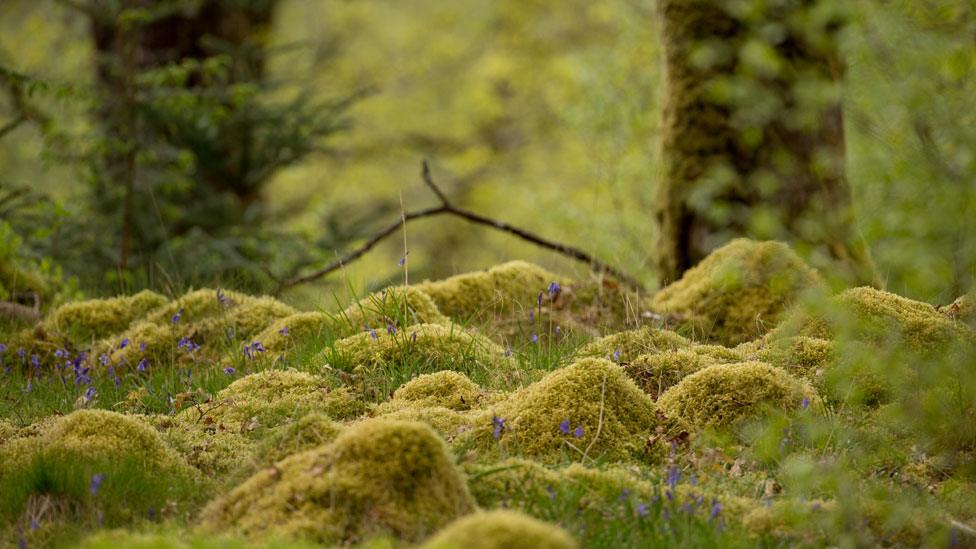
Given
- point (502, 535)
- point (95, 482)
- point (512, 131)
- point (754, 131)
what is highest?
point (754, 131)

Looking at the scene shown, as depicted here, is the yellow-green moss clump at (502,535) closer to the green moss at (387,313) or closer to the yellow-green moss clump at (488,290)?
the green moss at (387,313)

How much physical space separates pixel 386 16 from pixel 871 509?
23.5 meters

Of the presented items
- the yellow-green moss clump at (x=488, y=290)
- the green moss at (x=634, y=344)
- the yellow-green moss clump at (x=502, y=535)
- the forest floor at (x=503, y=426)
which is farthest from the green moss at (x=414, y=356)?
the yellow-green moss clump at (x=502, y=535)

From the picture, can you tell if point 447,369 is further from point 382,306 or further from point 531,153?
point 531,153

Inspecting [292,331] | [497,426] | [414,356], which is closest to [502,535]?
[497,426]

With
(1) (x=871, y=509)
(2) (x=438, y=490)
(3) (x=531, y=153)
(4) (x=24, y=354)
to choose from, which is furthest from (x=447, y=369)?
(3) (x=531, y=153)

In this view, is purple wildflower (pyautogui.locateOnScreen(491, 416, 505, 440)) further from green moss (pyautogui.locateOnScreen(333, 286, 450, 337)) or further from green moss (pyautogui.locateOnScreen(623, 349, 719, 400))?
green moss (pyautogui.locateOnScreen(333, 286, 450, 337))

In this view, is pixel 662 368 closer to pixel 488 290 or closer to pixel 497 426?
pixel 497 426

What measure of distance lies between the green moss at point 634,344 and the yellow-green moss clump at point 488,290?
3.64ft

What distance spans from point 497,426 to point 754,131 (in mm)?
3718

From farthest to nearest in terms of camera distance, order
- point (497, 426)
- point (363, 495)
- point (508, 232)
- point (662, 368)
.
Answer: point (508, 232) < point (662, 368) < point (497, 426) < point (363, 495)

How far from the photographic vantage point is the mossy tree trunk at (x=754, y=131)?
6230mm

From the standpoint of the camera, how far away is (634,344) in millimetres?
4547

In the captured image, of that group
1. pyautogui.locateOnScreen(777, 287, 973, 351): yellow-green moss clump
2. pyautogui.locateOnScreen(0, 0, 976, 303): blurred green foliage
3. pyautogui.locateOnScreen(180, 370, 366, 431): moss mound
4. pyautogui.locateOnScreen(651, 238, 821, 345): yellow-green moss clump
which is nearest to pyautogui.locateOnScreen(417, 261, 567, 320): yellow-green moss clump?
pyautogui.locateOnScreen(0, 0, 976, 303): blurred green foliage
